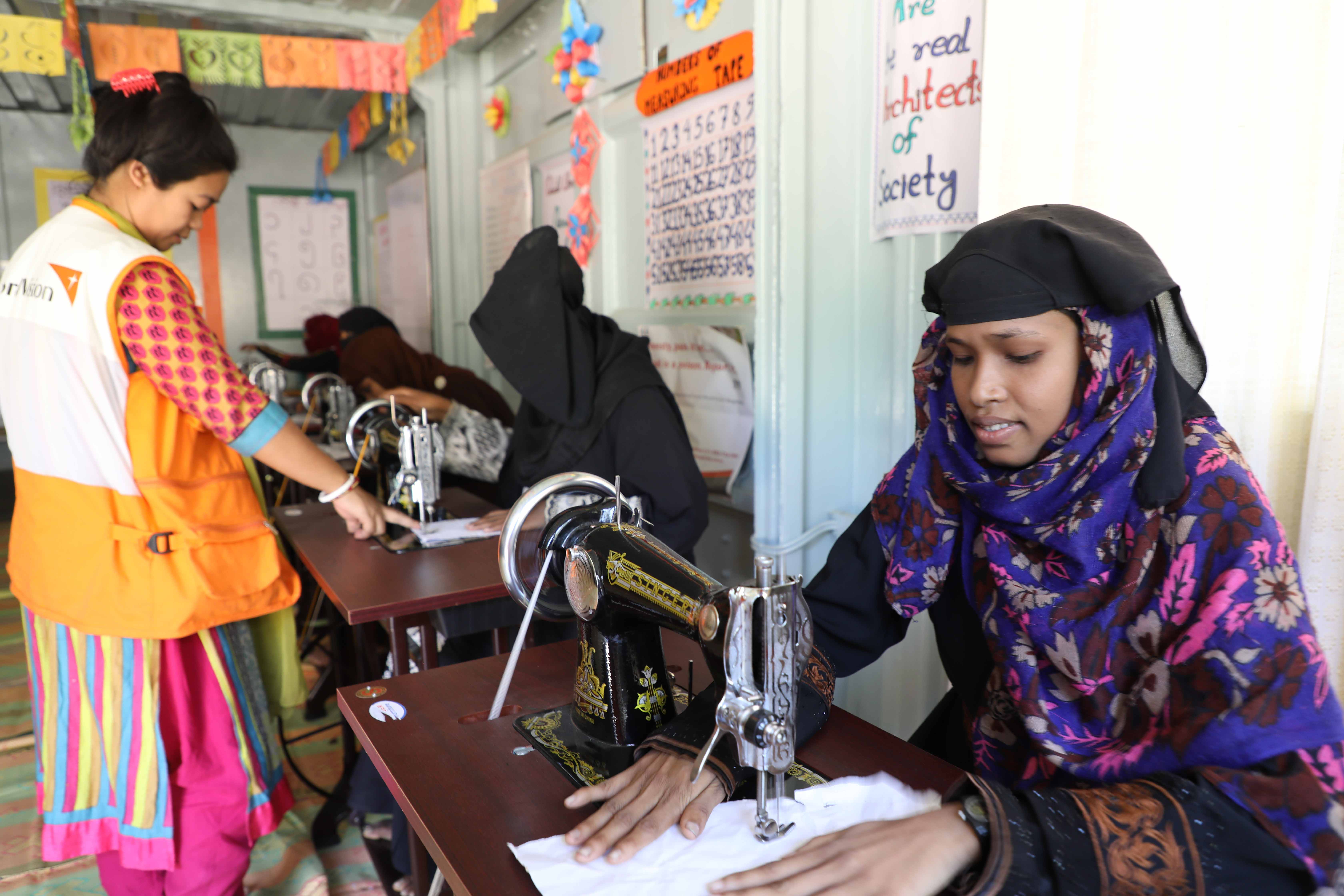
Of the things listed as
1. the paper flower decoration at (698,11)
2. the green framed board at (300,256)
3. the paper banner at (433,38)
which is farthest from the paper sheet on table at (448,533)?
the green framed board at (300,256)

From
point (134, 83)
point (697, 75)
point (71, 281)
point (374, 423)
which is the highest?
point (697, 75)

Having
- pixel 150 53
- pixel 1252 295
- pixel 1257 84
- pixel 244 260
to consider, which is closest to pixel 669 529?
pixel 1252 295

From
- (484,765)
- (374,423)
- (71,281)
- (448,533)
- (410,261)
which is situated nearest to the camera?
(484,765)

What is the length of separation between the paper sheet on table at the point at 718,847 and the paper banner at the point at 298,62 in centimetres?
400

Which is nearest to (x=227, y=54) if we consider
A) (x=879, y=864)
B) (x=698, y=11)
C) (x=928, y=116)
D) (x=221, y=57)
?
(x=221, y=57)

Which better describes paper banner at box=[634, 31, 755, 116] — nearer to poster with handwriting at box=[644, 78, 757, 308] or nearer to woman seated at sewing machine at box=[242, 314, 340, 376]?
poster with handwriting at box=[644, 78, 757, 308]

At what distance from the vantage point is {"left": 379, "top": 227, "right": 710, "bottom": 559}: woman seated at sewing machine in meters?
2.08

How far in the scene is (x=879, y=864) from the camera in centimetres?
75

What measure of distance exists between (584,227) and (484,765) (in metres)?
2.58

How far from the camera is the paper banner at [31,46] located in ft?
11.1

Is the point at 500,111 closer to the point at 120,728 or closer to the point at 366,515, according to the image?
the point at 366,515

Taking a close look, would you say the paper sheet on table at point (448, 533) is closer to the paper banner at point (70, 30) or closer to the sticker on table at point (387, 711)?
the sticker on table at point (387, 711)

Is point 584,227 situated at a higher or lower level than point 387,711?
higher

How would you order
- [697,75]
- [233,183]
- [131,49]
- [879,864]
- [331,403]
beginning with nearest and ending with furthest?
1. [879,864]
2. [697,75]
3. [331,403]
4. [131,49]
5. [233,183]
